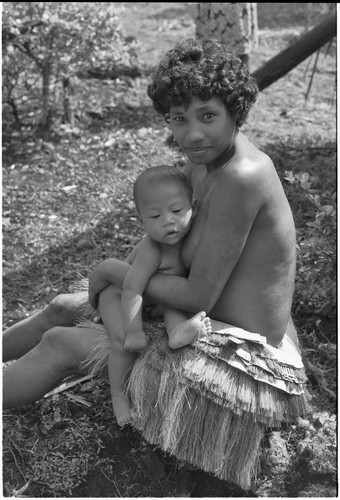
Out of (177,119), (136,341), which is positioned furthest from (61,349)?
(177,119)

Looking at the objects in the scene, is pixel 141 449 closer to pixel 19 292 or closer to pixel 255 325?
pixel 255 325

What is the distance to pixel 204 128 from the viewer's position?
295cm

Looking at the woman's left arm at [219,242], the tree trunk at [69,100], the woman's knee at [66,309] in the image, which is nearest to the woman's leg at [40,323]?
the woman's knee at [66,309]

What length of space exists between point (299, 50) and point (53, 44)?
5.77 feet

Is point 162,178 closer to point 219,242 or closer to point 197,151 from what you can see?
point 197,151

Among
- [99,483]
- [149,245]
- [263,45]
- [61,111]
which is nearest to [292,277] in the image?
[149,245]

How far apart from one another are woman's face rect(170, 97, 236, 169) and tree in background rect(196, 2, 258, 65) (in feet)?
12.0

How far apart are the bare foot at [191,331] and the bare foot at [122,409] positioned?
306mm

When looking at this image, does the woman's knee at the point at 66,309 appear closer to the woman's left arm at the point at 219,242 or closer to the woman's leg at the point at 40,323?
the woman's leg at the point at 40,323

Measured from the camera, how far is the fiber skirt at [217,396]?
3.05 meters

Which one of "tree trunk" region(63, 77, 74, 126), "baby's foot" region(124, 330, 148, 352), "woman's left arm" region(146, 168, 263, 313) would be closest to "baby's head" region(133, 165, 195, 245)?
"woman's left arm" region(146, 168, 263, 313)

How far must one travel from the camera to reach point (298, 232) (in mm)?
4688

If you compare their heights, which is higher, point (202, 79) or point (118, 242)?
point (202, 79)

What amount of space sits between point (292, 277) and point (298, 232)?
5.03 feet
